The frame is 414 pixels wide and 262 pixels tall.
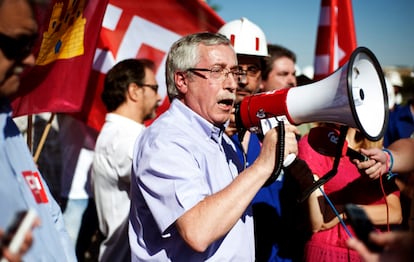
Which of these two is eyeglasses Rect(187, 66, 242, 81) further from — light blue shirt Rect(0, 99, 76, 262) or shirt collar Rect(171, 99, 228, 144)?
light blue shirt Rect(0, 99, 76, 262)

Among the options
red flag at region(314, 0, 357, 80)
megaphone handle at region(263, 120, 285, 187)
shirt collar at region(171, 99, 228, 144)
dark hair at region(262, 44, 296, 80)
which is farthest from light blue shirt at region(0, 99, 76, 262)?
red flag at region(314, 0, 357, 80)

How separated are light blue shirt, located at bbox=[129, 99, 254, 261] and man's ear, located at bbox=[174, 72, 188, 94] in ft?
0.20

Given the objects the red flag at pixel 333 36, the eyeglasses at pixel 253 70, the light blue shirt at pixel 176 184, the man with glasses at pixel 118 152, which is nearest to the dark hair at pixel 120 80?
the man with glasses at pixel 118 152

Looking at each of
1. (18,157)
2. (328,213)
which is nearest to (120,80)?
(328,213)

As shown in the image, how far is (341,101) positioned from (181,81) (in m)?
0.72

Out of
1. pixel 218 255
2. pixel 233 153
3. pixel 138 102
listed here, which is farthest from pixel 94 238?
pixel 218 255

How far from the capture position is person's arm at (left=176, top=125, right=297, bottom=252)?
1727 millimetres

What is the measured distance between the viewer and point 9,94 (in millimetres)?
1408

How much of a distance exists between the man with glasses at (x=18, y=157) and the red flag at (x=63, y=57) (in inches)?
60.9

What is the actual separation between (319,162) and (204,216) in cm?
115

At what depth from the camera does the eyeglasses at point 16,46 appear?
134 cm

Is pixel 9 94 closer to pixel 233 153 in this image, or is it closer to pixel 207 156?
pixel 207 156

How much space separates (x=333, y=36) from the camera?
4.54m

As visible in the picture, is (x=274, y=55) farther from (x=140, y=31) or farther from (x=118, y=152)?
(x=118, y=152)
